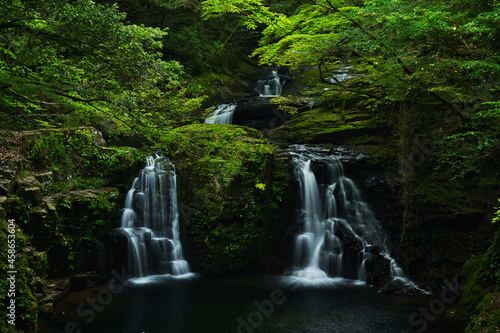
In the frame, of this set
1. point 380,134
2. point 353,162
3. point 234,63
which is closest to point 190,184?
point 353,162

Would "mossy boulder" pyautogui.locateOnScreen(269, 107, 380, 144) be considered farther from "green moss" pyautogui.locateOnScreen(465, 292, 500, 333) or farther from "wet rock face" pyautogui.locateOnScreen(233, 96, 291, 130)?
"green moss" pyautogui.locateOnScreen(465, 292, 500, 333)

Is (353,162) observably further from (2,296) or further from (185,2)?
(2,296)

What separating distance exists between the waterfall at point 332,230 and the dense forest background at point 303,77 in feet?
4.03

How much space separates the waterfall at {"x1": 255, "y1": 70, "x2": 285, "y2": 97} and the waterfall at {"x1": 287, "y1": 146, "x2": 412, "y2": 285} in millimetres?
8097

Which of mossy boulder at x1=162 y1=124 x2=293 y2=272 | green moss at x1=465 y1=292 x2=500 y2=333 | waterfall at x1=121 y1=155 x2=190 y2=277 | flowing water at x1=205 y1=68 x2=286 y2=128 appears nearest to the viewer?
green moss at x1=465 y1=292 x2=500 y2=333

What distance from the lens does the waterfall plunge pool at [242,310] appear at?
7820mm

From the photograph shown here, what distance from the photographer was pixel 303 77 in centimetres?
1978

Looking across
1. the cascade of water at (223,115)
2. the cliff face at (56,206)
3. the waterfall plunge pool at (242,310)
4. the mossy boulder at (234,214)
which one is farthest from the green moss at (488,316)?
the cascade of water at (223,115)

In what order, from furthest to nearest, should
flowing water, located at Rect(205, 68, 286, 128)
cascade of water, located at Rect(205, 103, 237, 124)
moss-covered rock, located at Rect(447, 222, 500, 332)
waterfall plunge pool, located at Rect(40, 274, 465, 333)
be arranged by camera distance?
flowing water, located at Rect(205, 68, 286, 128), cascade of water, located at Rect(205, 103, 237, 124), waterfall plunge pool, located at Rect(40, 274, 465, 333), moss-covered rock, located at Rect(447, 222, 500, 332)

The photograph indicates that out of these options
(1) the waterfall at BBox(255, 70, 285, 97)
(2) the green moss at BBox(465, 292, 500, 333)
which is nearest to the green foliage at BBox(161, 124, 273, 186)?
(2) the green moss at BBox(465, 292, 500, 333)

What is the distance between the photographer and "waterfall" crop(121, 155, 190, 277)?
36.0 ft

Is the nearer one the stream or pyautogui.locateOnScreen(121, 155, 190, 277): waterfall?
the stream

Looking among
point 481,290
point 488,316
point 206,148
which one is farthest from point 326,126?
point 488,316

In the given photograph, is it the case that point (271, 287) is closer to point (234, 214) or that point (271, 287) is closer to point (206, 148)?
point (234, 214)
